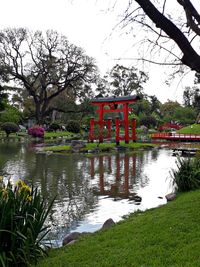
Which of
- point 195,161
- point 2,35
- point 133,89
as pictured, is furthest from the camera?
point 133,89

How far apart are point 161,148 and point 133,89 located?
35.2 m

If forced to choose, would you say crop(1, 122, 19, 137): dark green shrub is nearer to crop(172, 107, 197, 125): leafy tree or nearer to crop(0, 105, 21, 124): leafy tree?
crop(0, 105, 21, 124): leafy tree

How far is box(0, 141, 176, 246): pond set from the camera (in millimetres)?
6918

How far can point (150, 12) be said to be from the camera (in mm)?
4238

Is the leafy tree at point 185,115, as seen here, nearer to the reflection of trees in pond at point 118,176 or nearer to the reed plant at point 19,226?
the reflection of trees in pond at point 118,176

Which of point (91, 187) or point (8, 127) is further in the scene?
point (8, 127)

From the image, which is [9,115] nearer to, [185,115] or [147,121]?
[147,121]

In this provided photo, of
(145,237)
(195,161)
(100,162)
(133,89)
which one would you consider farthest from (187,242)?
(133,89)

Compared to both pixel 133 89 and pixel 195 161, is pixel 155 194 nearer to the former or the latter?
pixel 195 161

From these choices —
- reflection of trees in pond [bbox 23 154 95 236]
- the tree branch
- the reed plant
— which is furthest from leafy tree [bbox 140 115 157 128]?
the reed plant

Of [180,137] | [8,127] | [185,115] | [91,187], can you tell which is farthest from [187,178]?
[185,115]

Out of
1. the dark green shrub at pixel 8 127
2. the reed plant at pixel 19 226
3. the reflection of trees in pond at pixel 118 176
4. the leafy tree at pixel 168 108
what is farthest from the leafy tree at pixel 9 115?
the reed plant at pixel 19 226

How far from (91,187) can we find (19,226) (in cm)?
657

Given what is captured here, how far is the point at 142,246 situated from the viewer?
411 cm
